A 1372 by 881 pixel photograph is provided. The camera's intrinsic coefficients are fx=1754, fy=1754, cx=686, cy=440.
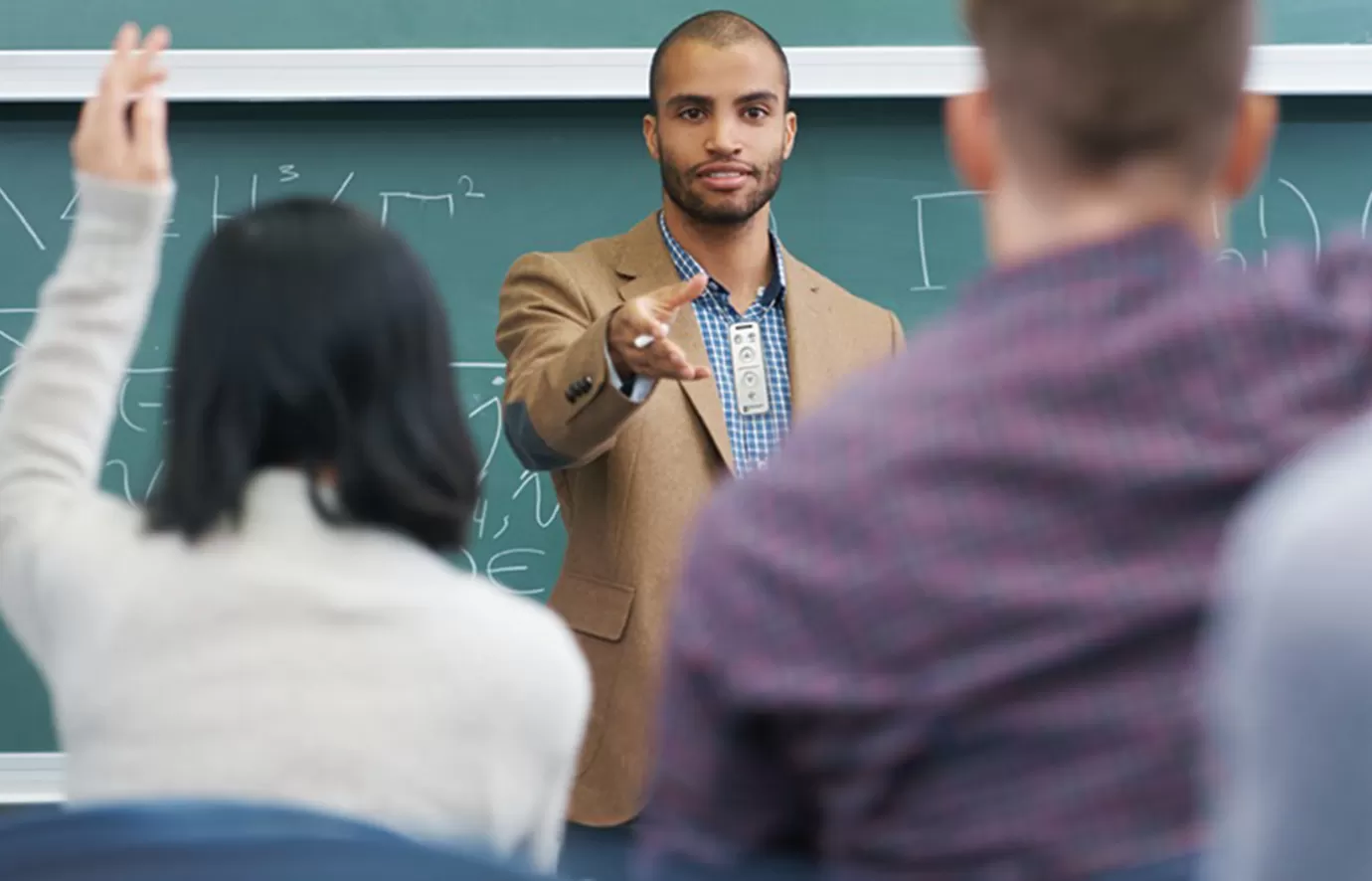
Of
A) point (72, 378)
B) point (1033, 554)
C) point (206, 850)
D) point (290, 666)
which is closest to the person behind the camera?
point (1033, 554)

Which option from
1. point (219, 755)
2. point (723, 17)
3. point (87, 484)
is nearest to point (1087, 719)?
point (219, 755)

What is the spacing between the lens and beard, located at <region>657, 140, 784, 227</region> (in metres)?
2.83

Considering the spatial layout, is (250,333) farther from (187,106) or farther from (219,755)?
(187,106)

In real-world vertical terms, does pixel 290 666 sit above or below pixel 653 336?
below

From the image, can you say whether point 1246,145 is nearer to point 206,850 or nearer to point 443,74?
point 206,850

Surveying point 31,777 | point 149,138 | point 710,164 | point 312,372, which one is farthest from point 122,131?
point 31,777

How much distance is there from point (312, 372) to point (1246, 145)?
2.18ft

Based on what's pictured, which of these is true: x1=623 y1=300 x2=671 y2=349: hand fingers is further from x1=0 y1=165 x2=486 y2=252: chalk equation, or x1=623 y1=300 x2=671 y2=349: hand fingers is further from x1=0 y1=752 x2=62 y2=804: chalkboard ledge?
x1=0 y1=752 x2=62 y2=804: chalkboard ledge

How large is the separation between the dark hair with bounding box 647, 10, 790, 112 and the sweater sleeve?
5.31ft

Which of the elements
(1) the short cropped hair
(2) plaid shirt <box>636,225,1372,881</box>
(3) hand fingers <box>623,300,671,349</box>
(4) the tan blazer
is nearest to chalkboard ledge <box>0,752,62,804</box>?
(4) the tan blazer

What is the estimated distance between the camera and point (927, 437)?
34.4 inches

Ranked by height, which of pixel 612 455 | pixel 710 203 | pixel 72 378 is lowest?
pixel 72 378

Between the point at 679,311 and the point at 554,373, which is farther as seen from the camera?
the point at 679,311

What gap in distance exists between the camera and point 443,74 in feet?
Result: 10.5
